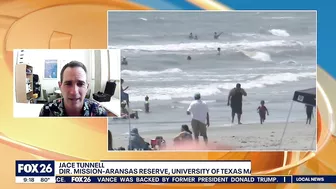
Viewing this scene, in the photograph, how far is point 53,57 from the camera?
9.08ft

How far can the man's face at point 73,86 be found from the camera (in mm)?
2773

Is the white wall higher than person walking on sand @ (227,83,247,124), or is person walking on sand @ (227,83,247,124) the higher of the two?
the white wall

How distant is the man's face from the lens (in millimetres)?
2773

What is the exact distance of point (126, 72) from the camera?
2756 mm

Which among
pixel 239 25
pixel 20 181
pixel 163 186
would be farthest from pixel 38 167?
pixel 239 25

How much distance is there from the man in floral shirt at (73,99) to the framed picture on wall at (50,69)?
0.05 m

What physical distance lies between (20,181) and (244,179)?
156 centimetres

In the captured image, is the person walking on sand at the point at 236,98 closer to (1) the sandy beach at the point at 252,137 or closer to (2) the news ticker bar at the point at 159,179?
(1) the sandy beach at the point at 252,137

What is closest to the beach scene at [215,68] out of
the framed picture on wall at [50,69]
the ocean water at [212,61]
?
the ocean water at [212,61]

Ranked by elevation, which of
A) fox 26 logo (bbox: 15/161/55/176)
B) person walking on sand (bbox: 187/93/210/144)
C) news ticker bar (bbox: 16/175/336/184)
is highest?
person walking on sand (bbox: 187/93/210/144)

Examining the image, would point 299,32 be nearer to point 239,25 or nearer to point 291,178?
point 239,25

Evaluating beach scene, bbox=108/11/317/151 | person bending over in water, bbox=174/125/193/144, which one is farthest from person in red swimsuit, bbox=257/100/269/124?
person bending over in water, bbox=174/125/193/144

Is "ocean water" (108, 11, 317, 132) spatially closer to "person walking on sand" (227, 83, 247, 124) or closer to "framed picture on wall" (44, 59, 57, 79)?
"person walking on sand" (227, 83, 247, 124)

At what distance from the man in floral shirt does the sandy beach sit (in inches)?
10.0
